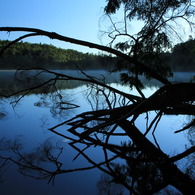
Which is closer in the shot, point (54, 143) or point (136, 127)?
point (136, 127)

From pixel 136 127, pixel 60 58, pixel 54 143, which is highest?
pixel 60 58

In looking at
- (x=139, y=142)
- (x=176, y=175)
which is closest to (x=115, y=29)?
(x=139, y=142)

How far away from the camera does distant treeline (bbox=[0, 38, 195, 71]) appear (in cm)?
241

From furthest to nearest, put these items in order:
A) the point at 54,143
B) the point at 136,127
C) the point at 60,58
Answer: the point at 60,58
the point at 54,143
the point at 136,127

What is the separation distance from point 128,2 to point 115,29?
62 cm

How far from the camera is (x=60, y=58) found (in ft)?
29.2

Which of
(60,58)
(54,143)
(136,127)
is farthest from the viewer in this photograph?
(60,58)

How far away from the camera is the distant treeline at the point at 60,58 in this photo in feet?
7.89

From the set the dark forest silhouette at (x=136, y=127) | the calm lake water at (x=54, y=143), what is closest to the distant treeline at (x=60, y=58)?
the dark forest silhouette at (x=136, y=127)

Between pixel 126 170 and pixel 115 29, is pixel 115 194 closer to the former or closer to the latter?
pixel 126 170

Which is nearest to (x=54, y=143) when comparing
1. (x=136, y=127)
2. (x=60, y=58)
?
(x=136, y=127)

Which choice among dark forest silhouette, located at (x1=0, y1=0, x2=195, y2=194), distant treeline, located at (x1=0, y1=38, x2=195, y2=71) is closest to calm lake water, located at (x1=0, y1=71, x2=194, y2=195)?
dark forest silhouette, located at (x1=0, y1=0, x2=195, y2=194)

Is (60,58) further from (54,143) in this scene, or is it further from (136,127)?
(136,127)

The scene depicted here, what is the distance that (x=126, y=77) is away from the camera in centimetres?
260
